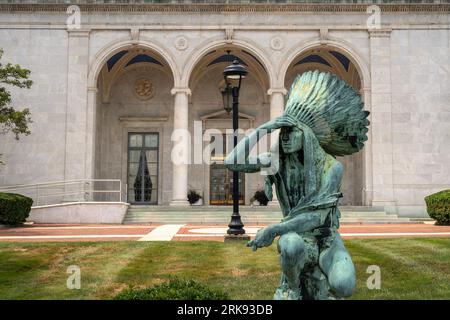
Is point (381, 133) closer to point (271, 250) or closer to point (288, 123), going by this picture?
point (271, 250)

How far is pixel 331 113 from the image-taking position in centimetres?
458

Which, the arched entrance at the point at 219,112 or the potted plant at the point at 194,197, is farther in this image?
the arched entrance at the point at 219,112

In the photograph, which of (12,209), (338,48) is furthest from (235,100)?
(338,48)

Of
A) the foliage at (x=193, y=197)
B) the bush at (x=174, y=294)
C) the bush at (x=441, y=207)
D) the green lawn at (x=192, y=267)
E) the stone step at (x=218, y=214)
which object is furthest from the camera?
the foliage at (x=193, y=197)

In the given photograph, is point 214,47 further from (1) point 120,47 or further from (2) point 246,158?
(2) point 246,158

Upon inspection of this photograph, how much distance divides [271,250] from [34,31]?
20467mm

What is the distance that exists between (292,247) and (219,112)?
27142 mm

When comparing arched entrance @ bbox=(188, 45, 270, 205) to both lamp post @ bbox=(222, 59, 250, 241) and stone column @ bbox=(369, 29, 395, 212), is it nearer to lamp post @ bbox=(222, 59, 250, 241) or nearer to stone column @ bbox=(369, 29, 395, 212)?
stone column @ bbox=(369, 29, 395, 212)

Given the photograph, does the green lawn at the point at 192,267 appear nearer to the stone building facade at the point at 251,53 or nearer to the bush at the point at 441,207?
the bush at the point at 441,207

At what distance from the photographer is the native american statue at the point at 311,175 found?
4.09 meters

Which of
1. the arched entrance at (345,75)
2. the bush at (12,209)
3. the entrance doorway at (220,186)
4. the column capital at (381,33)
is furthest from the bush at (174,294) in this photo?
the entrance doorway at (220,186)

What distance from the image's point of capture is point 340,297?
409cm

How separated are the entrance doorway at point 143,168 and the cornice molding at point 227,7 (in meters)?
7.99
